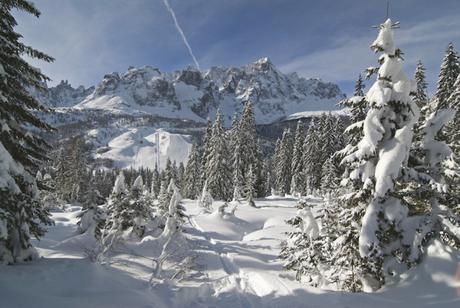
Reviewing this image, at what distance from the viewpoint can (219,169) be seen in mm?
54844

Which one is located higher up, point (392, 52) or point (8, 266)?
point (392, 52)

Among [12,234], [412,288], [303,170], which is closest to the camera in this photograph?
[412,288]

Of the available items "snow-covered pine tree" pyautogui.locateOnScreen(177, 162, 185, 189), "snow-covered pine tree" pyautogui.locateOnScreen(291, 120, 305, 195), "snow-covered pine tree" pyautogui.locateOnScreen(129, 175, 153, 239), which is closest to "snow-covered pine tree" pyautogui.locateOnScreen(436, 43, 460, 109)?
"snow-covered pine tree" pyautogui.locateOnScreen(129, 175, 153, 239)

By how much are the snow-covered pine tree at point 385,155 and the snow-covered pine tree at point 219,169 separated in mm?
43110

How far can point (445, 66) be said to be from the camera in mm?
34656

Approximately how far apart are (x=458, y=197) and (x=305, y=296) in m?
5.90

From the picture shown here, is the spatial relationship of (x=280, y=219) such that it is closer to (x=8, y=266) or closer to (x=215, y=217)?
(x=215, y=217)

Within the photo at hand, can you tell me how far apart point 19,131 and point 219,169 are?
4295 centimetres

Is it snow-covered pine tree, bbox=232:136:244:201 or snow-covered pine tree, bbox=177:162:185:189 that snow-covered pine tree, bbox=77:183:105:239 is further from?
snow-covered pine tree, bbox=177:162:185:189

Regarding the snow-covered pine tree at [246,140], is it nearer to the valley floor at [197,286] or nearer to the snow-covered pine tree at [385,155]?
the valley floor at [197,286]

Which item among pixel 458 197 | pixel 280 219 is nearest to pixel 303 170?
pixel 280 219

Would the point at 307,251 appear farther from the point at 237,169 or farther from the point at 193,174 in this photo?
the point at 193,174

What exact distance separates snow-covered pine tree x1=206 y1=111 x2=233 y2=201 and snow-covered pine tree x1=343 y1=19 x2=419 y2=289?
141ft

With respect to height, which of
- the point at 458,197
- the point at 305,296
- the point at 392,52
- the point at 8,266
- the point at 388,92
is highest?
the point at 392,52
